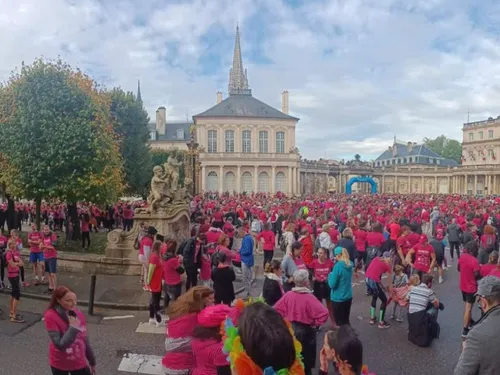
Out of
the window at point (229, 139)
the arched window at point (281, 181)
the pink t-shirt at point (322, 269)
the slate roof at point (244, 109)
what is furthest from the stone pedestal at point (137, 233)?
the slate roof at point (244, 109)

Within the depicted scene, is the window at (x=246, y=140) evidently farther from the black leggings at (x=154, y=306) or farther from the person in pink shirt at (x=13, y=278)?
the black leggings at (x=154, y=306)

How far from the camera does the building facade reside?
6481 cm

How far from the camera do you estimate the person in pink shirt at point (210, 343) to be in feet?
12.0

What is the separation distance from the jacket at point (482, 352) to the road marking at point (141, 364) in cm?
428

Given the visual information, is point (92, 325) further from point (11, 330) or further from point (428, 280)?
point (428, 280)

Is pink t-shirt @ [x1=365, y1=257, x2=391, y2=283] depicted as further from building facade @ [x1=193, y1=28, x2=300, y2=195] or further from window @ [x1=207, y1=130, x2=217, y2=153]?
window @ [x1=207, y1=130, x2=217, y2=153]

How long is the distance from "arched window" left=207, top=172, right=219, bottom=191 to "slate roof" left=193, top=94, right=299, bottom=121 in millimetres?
8790

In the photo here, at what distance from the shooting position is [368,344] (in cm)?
738

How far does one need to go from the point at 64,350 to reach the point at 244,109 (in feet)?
211

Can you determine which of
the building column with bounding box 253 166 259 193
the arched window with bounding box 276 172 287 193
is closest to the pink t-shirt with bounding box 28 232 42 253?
the building column with bounding box 253 166 259 193

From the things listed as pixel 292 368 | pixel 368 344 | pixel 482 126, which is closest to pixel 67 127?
pixel 368 344

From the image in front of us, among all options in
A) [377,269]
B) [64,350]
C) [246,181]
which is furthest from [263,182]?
[64,350]

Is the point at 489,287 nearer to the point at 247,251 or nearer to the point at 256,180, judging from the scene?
the point at 247,251

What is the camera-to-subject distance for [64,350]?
425 cm
